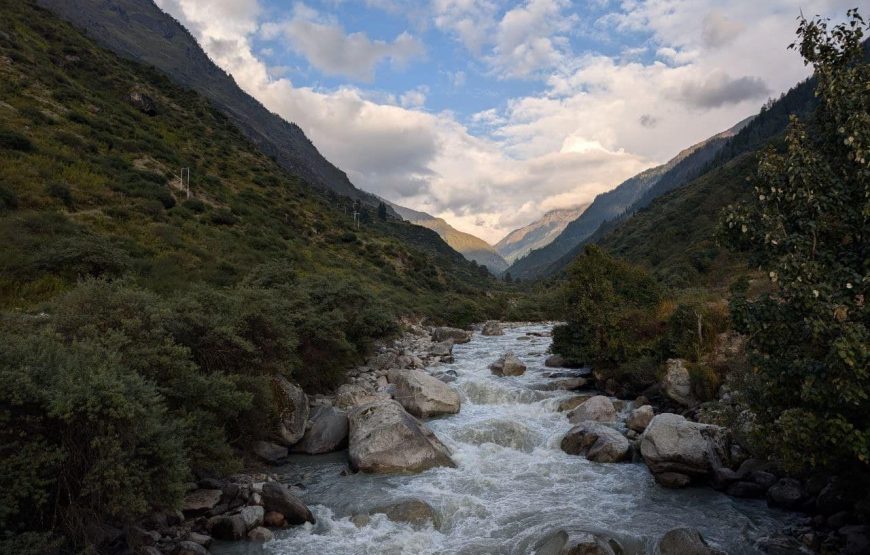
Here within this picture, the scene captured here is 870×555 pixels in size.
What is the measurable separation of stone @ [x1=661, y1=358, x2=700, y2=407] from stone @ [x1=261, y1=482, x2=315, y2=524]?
14.3 metres

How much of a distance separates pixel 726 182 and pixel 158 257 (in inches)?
4828

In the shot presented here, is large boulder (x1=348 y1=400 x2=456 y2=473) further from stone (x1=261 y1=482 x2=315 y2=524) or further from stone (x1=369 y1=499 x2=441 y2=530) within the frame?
stone (x1=261 y1=482 x2=315 y2=524)

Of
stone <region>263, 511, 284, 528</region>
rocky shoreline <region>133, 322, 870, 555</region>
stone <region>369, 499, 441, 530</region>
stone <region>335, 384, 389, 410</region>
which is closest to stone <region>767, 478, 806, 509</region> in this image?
rocky shoreline <region>133, 322, 870, 555</region>

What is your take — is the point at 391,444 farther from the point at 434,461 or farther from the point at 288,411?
the point at 288,411

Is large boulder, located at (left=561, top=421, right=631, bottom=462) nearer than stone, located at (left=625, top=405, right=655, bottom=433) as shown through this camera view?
Yes

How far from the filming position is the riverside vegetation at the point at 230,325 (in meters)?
6.61

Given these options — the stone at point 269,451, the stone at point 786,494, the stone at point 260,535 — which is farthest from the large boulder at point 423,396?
the stone at point 786,494

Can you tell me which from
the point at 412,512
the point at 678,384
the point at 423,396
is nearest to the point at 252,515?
the point at 412,512

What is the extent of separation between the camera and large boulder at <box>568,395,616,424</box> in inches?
683

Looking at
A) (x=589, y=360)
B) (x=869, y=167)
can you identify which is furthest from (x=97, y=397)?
(x=589, y=360)

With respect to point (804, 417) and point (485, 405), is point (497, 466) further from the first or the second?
point (804, 417)

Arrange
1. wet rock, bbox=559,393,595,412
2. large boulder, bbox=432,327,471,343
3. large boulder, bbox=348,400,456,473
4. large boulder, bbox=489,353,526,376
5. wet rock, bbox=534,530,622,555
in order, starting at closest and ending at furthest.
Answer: wet rock, bbox=534,530,622,555, large boulder, bbox=348,400,456,473, wet rock, bbox=559,393,595,412, large boulder, bbox=489,353,526,376, large boulder, bbox=432,327,471,343

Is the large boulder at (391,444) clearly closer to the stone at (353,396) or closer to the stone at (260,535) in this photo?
the stone at (353,396)

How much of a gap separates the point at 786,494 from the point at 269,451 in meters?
13.9
